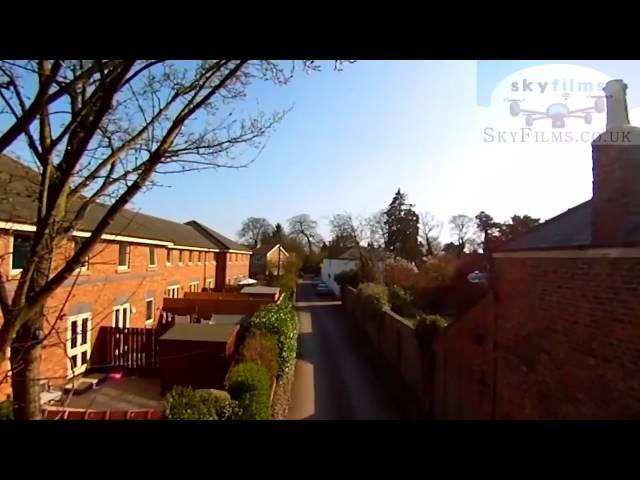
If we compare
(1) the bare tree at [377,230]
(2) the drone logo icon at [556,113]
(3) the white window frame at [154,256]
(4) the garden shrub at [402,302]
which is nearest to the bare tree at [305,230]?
(1) the bare tree at [377,230]

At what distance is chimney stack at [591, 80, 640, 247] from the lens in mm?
3078

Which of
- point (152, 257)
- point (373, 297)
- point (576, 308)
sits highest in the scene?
point (152, 257)

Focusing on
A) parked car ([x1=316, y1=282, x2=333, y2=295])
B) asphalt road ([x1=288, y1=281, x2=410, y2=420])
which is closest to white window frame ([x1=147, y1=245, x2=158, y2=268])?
asphalt road ([x1=288, y1=281, x2=410, y2=420])

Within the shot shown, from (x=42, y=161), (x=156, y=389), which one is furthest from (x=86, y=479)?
(x=156, y=389)

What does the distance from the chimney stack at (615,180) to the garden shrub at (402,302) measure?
10.4m

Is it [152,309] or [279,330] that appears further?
[152,309]

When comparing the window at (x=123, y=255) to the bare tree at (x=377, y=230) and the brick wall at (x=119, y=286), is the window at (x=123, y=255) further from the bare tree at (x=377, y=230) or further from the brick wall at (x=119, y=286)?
the bare tree at (x=377, y=230)

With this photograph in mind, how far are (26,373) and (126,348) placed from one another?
19.8ft

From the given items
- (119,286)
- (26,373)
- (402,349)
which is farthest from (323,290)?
(26,373)

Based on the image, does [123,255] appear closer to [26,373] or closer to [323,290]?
[26,373]

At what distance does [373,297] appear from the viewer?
12.4 metres

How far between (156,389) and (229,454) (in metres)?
6.43

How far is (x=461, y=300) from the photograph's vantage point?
13.2 m
